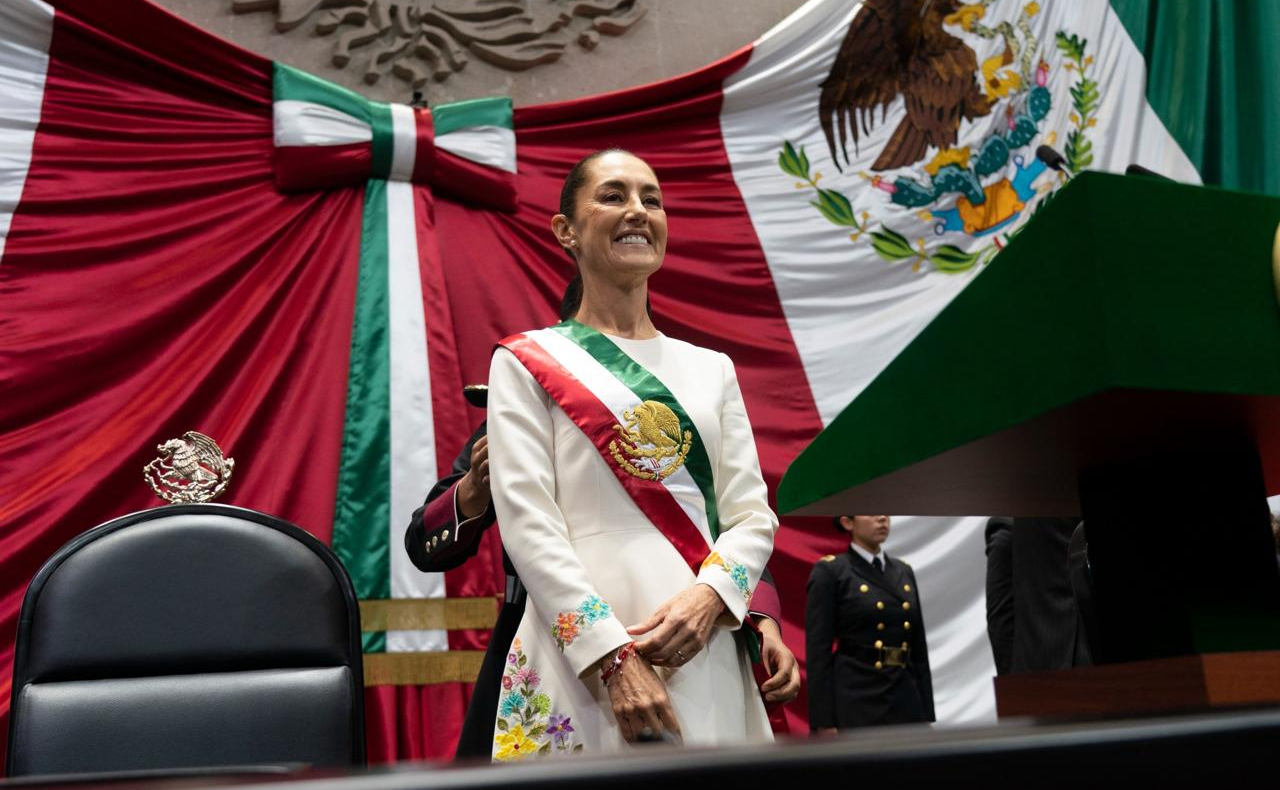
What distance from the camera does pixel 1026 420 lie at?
509 mm

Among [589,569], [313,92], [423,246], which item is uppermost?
[313,92]

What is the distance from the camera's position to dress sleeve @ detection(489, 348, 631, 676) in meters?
1.09

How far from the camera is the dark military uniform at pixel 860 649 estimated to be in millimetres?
3143

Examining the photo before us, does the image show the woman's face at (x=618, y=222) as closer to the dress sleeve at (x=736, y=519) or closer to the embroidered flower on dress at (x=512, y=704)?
the dress sleeve at (x=736, y=519)

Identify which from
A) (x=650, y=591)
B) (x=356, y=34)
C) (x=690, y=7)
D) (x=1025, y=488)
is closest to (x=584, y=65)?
(x=690, y=7)

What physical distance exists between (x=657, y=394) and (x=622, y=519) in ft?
0.52

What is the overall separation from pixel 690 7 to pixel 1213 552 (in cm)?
357

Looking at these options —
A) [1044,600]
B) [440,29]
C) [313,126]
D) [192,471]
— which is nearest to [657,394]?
[192,471]

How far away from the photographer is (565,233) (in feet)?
4.94

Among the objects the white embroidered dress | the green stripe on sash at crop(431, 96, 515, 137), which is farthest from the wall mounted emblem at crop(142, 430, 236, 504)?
the green stripe on sash at crop(431, 96, 515, 137)

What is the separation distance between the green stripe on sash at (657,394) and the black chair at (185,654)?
383mm

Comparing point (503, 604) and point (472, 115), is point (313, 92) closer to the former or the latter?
point (472, 115)

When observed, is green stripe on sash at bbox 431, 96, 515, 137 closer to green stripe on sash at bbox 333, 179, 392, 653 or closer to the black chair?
green stripe on sash at bbox 333, 179, 392, 653

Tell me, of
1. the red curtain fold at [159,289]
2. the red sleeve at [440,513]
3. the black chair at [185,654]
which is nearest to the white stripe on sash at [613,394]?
the red sleeve at [440,513]
